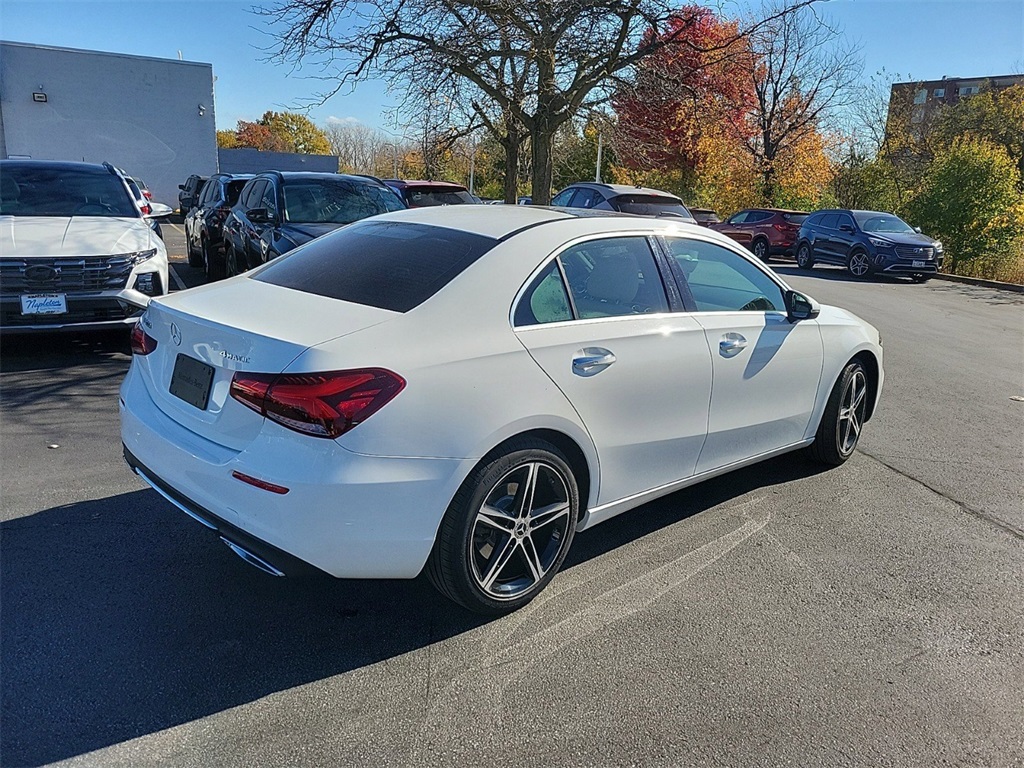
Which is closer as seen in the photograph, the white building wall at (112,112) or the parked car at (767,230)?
the parked car at (767,230)

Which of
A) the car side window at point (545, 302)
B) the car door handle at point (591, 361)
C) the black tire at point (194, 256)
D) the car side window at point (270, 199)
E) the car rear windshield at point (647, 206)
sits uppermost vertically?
the car rear windshield at point (647, 206)

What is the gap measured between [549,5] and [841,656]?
423 inches

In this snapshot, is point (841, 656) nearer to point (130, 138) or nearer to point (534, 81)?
point (534, 81)

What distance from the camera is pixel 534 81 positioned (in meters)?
13.5

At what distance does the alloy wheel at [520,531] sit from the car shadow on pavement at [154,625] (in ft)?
0.75

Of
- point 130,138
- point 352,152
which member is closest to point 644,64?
point 130,138

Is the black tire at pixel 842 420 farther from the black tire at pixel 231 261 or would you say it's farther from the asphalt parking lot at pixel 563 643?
the black tire at pixel 231 261

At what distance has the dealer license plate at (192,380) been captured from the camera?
2926mm

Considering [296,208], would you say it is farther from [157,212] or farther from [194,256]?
[194,256]

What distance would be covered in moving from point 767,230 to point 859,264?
4247 mm

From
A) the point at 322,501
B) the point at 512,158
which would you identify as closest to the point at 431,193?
the point at 512,158

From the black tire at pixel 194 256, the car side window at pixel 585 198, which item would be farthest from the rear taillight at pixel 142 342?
the black tire at pixel 194 256

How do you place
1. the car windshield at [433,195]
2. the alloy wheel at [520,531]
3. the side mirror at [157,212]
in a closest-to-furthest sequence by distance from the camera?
the alloy wheel at [520,531] → the side mirror at [157,212] → the car windshield at [433,195]

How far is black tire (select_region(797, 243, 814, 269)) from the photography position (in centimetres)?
2072
